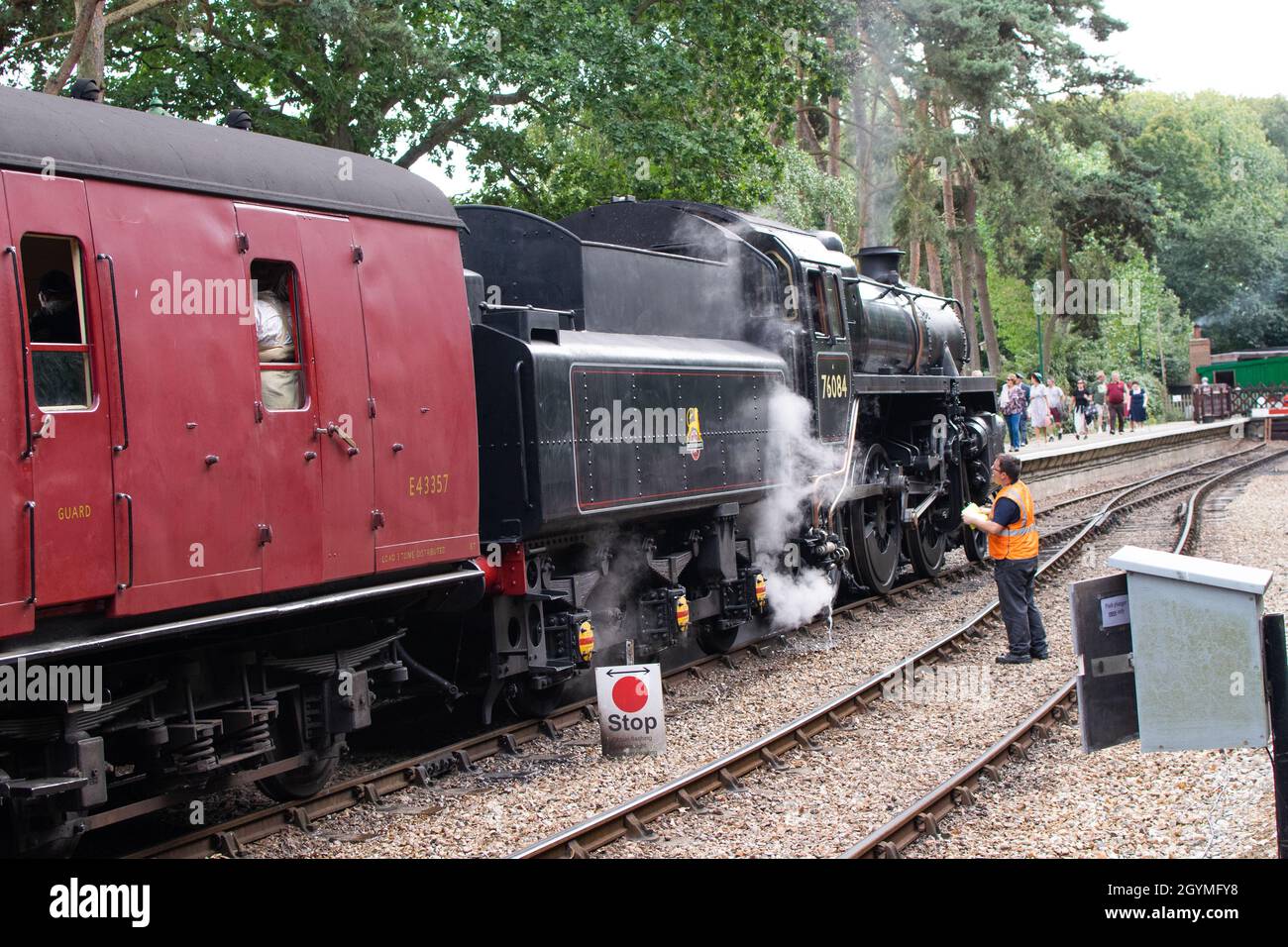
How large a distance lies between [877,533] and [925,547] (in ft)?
5.18

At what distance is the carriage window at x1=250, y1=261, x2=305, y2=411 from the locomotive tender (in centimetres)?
1

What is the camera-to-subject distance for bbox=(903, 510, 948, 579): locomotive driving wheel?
49.1 ft

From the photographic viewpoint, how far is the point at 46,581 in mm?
4770

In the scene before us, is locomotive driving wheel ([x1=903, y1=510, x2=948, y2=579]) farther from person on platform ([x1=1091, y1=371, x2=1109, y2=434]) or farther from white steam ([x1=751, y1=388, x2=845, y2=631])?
person on platform ([x1=1091, y1=371, x2=1109, y2=434])

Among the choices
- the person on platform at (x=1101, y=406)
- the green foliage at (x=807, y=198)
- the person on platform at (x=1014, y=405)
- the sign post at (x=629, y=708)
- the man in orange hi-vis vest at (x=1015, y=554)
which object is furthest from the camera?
the person on platform at (x=1101, y=406)

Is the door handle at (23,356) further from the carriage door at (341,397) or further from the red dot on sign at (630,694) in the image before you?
the red dot on sign at (630,694)

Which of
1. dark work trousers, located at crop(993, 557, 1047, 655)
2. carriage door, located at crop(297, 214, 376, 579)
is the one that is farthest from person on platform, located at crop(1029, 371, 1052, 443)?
carriage door, located at crop(297, 214, 376, 579)

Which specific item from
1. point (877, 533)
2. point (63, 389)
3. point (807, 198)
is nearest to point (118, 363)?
point (63, 389)

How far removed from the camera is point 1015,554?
10.3 m

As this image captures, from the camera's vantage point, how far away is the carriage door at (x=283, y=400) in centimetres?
573

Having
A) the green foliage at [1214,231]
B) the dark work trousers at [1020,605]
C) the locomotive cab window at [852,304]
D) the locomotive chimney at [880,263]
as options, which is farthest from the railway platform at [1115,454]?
the green foliage at [1214,231]

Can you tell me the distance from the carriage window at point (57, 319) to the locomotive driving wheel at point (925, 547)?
10993 mm

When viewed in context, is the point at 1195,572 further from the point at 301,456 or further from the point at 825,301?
the point at 825,301
